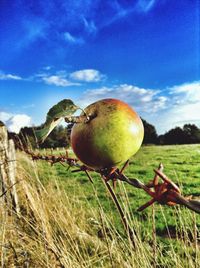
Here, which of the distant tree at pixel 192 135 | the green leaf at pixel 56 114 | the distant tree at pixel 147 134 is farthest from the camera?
the distant tree at pixel 192 135

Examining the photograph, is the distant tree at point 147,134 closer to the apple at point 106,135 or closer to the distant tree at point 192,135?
the apple at point 106,135

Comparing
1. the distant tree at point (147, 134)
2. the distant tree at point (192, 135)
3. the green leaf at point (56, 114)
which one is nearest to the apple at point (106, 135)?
the green leaf at point (56, 114)

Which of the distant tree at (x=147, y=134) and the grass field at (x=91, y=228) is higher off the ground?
the distant tree at (x=147, y=134)

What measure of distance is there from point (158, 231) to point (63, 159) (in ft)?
9.13

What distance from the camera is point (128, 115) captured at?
2.08 ft

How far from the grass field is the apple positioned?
0.57 feet

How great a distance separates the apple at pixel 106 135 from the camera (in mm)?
609

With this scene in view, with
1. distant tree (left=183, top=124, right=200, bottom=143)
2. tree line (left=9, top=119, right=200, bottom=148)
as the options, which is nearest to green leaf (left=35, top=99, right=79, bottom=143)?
tree line (left=9, top=119, right=200, bottom=148)

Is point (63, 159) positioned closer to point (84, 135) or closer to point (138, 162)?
point (84, 135)

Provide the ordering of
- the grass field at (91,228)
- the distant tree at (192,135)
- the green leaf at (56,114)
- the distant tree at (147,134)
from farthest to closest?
the distant tree at (192,135) < the grass field at (91,228) < the distant tree at (147,134) < the green leaf at (56,114)

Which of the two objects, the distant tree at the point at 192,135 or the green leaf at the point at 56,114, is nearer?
the green leaf at the point at 56,114

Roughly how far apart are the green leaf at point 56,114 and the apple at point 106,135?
83 mm

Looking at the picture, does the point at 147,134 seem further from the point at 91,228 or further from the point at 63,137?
the point at 63,137

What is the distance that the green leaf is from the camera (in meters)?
0.53
